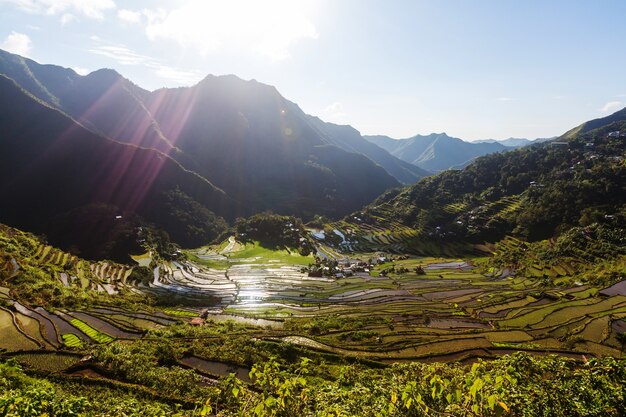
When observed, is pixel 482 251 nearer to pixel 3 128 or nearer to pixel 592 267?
pixel 592 267

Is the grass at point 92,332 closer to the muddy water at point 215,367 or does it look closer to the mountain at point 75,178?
the muddy water at point 215,367

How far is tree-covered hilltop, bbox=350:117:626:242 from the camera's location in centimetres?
12088

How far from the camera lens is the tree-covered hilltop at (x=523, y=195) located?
397ft

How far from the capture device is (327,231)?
145 metres

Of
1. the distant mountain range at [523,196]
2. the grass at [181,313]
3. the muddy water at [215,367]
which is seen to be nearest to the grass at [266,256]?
the grass at [181,313]

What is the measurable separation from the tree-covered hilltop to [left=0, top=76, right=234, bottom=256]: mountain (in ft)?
293

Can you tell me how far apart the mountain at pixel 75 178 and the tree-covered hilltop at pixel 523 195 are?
293ft

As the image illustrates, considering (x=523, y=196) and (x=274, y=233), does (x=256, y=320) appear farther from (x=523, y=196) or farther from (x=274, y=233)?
(x=523, y=196)

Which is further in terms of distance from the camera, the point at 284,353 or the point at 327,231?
the point at 327,231

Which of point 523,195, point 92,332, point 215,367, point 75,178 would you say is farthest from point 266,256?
point 523,195

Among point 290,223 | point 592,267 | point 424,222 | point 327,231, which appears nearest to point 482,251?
point 424,222

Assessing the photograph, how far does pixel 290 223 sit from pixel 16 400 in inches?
4915

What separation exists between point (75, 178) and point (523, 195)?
192m

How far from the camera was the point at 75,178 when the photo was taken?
12619cm
